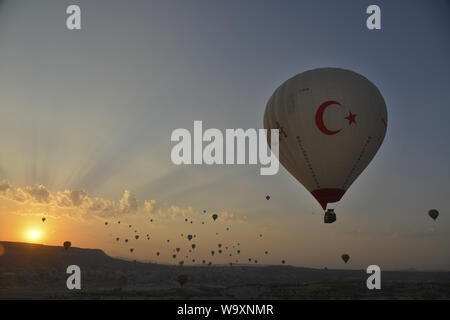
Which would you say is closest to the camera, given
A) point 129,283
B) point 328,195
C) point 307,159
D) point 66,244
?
point 328,195

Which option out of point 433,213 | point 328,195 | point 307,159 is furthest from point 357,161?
point 433,213

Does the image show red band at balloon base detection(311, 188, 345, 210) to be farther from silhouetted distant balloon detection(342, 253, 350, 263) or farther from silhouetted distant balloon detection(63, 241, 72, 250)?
silhouetted distant balloon detection(63, 241, 72, 250)

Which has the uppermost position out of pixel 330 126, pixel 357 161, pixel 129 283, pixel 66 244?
pixel 330 126

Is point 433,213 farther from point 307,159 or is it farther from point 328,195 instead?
point 307,159

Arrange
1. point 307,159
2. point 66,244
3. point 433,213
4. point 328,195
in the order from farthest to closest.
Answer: point 66,244, point 433,213, point 307,159, point 328,195

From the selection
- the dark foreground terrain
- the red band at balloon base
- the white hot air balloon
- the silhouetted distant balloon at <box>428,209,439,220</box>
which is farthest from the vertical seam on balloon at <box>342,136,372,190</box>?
the silhouetted distant balloon at <box>428,209,439,220</box>

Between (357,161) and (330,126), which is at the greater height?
(330,126)

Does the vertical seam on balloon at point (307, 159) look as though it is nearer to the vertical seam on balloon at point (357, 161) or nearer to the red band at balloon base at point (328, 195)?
the red band at balloon base at point (328, 195)

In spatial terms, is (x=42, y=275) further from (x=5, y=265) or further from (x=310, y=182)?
(x=310, y=182)

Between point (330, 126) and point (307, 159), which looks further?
point (307, 159)
